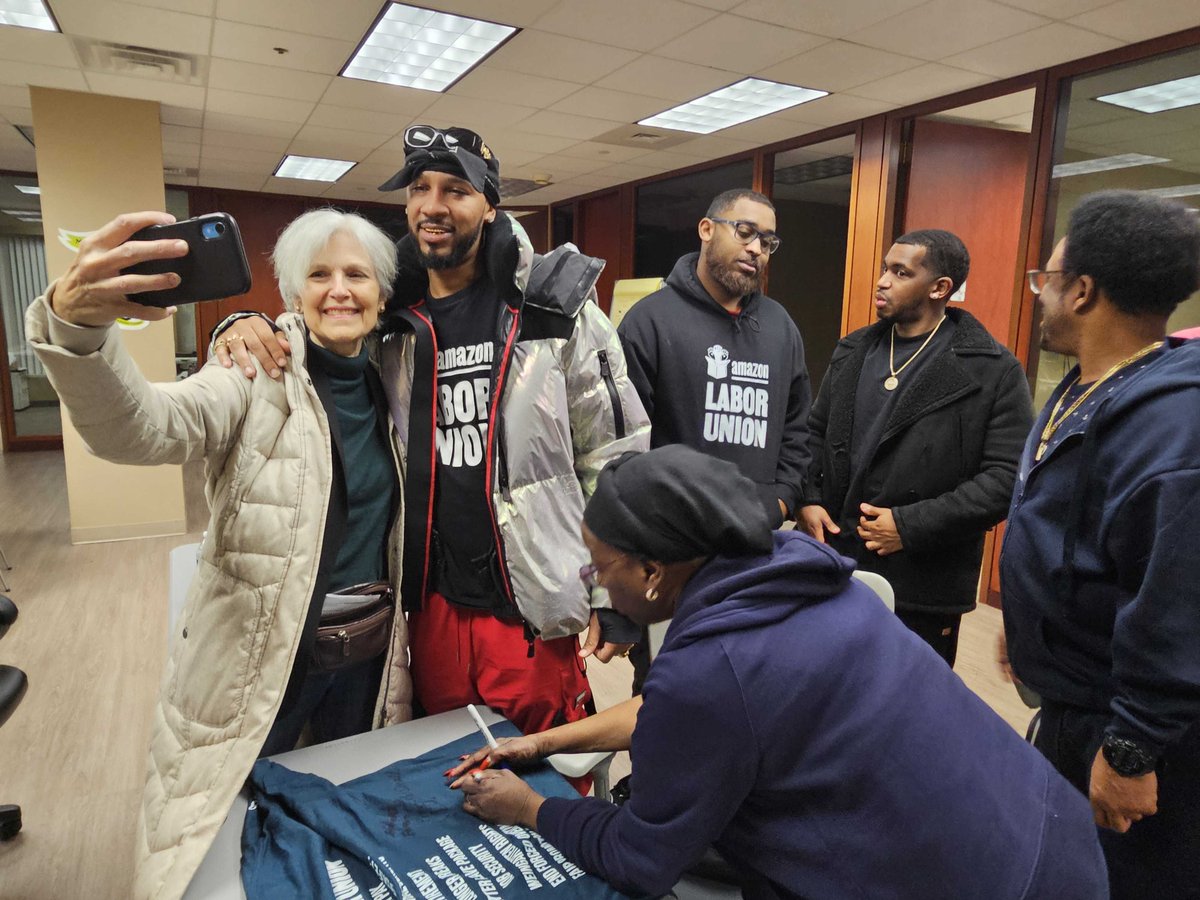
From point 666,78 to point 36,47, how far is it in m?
3.09

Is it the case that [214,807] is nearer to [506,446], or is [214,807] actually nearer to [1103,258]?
[506,446]

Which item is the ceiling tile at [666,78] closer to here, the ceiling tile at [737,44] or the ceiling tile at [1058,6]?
the ceiling tile at [737,44]

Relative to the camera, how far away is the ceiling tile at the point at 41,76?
150 inches

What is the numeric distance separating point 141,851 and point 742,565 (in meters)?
0.99

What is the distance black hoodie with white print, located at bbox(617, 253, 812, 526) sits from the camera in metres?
2.09

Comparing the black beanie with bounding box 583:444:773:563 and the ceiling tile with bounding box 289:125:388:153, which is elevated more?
the ceiling tile with bounding box 289:125:388:153

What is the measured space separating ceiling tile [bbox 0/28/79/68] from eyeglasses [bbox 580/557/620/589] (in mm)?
3777

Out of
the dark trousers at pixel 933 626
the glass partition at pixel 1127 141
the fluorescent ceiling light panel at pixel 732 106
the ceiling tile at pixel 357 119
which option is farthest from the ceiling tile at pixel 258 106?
the dark trousers at pixel 933 626

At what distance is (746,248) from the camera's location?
2.12 m

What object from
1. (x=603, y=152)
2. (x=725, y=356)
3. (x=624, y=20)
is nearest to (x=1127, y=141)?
(x=624, y=20)

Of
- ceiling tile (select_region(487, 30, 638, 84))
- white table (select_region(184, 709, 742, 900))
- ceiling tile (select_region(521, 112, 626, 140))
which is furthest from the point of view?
ceiling tile (select_region(521, 112, 626, 140))

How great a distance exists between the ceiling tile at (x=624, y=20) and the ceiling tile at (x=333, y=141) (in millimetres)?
2487

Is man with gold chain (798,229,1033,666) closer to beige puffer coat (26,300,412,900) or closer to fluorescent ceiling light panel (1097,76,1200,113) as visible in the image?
beige puffer coat (26,300,412,900)

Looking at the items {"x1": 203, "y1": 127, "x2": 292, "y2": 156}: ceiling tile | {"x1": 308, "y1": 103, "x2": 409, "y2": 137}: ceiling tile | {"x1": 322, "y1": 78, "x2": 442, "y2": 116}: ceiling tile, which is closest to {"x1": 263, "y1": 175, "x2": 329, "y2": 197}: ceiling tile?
{"x1": 203, "y1": 127, "x2": 292, "y2": 156}: ceiling tile
